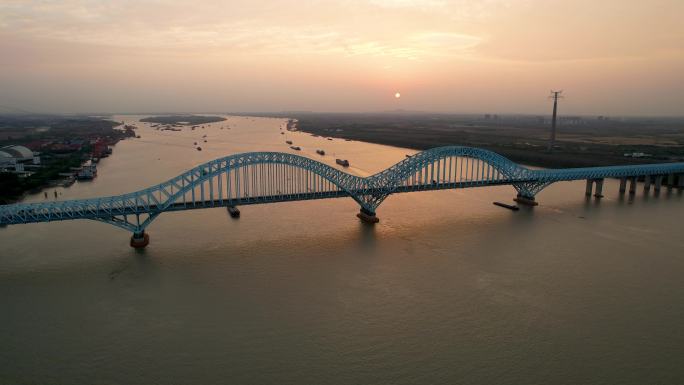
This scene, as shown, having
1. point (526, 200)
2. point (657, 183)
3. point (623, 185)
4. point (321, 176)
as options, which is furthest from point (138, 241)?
point (657, 183)

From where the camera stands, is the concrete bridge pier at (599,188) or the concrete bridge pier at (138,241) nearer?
the concrete bridge pier at (138,241)

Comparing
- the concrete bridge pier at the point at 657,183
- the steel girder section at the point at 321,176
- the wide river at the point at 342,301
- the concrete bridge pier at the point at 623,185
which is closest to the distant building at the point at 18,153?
the steel girder section at the point at 321,176

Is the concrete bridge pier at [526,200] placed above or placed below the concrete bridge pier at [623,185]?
below

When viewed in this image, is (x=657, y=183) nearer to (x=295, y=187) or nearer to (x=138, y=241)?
(x=295, y=187)

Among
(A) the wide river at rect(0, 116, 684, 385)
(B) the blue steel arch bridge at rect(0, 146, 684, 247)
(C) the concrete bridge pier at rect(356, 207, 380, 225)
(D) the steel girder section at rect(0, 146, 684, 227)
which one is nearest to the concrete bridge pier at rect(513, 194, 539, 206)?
(B) the blue steel arch bridge at rect(0, 146, 684, 247)

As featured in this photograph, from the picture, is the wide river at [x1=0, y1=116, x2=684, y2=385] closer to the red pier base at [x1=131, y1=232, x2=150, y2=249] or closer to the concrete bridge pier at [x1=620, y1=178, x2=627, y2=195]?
the red pier base at [x1=131, y1=232, x2=150, y2=249]

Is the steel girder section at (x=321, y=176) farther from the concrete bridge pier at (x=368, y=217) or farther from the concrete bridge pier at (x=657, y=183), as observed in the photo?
the concrete bridge pier at (x=657, y=183)

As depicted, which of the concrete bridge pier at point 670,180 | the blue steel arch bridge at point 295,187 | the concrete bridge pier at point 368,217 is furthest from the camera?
the concrete bridge pier at point 670,180

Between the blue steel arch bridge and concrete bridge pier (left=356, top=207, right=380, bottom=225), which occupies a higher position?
the blue steel arch bridge

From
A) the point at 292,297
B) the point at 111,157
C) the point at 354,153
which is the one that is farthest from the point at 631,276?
the point at 111,157

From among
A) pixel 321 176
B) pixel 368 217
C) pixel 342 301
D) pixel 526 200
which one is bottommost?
pixel 342 301
